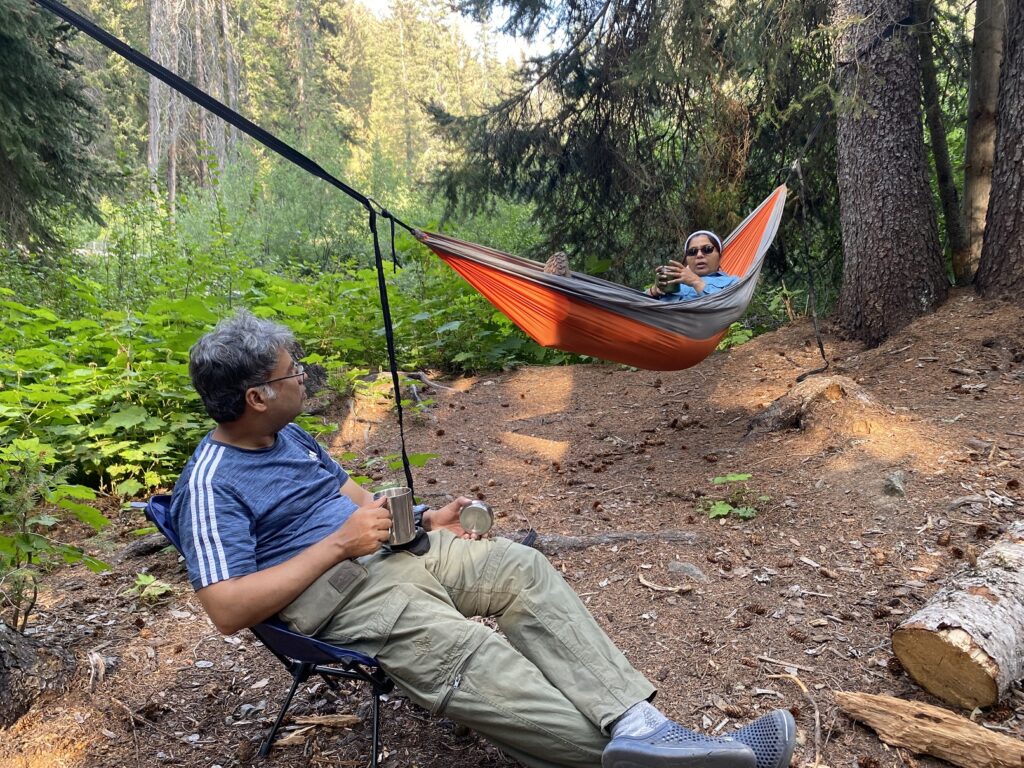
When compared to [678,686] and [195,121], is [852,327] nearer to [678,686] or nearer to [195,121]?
[678,686]

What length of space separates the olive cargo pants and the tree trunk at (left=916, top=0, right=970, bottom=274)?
4.28 meters

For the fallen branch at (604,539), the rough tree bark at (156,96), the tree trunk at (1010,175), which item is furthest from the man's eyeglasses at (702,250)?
the rough tree bark at (156,96)

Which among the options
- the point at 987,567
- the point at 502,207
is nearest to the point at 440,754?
the point at 987,567

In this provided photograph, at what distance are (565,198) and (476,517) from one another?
498cm

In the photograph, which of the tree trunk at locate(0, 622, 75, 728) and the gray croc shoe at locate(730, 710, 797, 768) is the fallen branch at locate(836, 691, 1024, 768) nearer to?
the gray croc shoe at locate(730, 710, 797, 768)

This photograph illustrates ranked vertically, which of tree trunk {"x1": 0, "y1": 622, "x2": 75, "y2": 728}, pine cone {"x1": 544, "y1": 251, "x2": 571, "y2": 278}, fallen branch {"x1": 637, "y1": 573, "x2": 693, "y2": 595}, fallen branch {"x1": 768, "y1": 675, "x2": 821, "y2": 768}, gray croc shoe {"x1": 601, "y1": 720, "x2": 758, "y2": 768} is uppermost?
pine cone {"x1": 544, "y1": 251, "x2": 571, "y2": 278}

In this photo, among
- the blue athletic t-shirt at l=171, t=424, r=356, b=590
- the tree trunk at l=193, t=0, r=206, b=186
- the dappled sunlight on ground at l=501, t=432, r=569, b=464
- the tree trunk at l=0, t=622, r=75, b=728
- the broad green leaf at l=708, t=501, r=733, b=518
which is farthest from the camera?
the tree trunk at l=193, t=0, r=206, b=186

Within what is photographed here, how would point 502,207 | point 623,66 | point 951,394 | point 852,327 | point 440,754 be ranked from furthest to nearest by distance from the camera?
point 502,207 < point 623,66 < point 852,327 < point 951,394 < point 440,754

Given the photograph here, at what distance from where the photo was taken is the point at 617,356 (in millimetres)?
3449

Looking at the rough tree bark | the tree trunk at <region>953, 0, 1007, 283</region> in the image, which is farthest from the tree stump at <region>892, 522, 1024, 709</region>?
the rough tree bark

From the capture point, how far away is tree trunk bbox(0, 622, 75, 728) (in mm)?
1660

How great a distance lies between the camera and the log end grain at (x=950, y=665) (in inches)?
62.4

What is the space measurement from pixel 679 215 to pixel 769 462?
3078 millimetres

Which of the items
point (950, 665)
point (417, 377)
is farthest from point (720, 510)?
point (417, 377)
